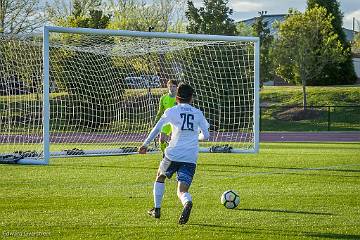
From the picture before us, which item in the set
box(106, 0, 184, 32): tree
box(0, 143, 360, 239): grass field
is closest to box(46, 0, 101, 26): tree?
box(106, 0, 184, 32): tree

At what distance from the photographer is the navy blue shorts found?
9766 mm

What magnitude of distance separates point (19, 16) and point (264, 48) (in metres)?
15.6

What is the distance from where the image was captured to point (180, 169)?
9852 mm

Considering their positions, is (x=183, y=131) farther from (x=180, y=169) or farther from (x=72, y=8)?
(x=72, y=8)

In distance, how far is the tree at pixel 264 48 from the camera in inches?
1805

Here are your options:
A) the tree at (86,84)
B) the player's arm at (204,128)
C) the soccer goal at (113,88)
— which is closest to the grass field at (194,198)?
the player's arm at (204,128)


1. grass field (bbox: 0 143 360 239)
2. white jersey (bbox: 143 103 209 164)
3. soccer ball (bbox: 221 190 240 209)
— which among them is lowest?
grass field (bbox: 0 143 360 239)

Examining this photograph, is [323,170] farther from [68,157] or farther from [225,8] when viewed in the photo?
[225,8]

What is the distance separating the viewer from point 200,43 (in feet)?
72.1

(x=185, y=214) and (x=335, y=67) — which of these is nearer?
(x=185, y=214)

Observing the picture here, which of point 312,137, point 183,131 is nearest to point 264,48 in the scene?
point 312,137

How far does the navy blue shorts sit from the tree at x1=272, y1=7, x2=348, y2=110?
32705mm

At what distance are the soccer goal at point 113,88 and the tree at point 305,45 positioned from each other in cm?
1403

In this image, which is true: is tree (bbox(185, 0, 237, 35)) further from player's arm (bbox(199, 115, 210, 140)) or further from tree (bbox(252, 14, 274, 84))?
player's arm (bbox(199, 115, 210, 140))
